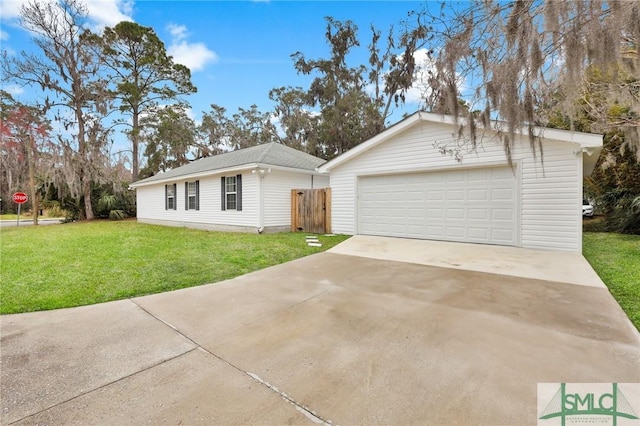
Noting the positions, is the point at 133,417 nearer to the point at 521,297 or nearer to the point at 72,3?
the point at 521,297

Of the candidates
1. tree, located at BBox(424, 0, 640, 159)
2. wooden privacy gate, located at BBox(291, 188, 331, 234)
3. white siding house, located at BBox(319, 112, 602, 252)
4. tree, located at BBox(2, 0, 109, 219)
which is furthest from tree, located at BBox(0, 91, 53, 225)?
tree, located at BBox(424, 0, 640, 159)

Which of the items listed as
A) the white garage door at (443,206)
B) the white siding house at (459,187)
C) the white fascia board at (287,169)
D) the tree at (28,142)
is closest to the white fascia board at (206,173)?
the white fascia board at (287,169)

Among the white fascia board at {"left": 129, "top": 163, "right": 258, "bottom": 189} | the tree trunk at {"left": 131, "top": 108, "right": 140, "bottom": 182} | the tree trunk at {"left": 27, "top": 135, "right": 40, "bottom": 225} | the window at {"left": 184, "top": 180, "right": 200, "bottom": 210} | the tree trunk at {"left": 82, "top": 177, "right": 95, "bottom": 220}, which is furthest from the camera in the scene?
the tree trunk at {"left": 131, "top": 108, "right": 140, "bottom": 182}

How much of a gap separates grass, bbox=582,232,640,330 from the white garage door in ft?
6.08

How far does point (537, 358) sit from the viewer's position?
2.47 metres

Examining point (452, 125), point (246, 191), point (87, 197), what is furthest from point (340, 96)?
point (87, 197)

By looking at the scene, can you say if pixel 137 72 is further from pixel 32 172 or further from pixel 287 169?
→ pixel 287 169

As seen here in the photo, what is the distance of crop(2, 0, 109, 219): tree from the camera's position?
17.3 m

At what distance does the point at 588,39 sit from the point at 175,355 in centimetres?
511

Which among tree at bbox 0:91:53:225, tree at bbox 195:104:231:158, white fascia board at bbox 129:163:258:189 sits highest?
tree at bbox 195:104:231:158

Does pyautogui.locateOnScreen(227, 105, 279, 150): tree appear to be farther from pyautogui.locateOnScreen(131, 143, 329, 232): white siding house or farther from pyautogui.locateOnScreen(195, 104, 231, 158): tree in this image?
pyautogui.locateOnScreen(131, 143, 329, 232): white siding house

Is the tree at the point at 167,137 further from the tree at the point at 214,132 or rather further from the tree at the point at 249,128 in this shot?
the tree at the point at 249,128

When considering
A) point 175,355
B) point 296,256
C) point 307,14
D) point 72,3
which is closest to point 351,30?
point 307,14

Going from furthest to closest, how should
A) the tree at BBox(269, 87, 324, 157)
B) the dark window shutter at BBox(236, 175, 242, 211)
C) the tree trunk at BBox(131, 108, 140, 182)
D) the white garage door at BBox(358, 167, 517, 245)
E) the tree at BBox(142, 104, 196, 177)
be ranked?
1. the tree at BBox(142, 104, 196, 177)
2. the tree at BBox(269, 87, 324, 157)
3. the tree trunk at BBox(131, 108, 140, 182)
4. the dark window shutter at BBox(236, 175, 242, 211)
5. the white garage door at BBox(358, 167, 517, 245)
